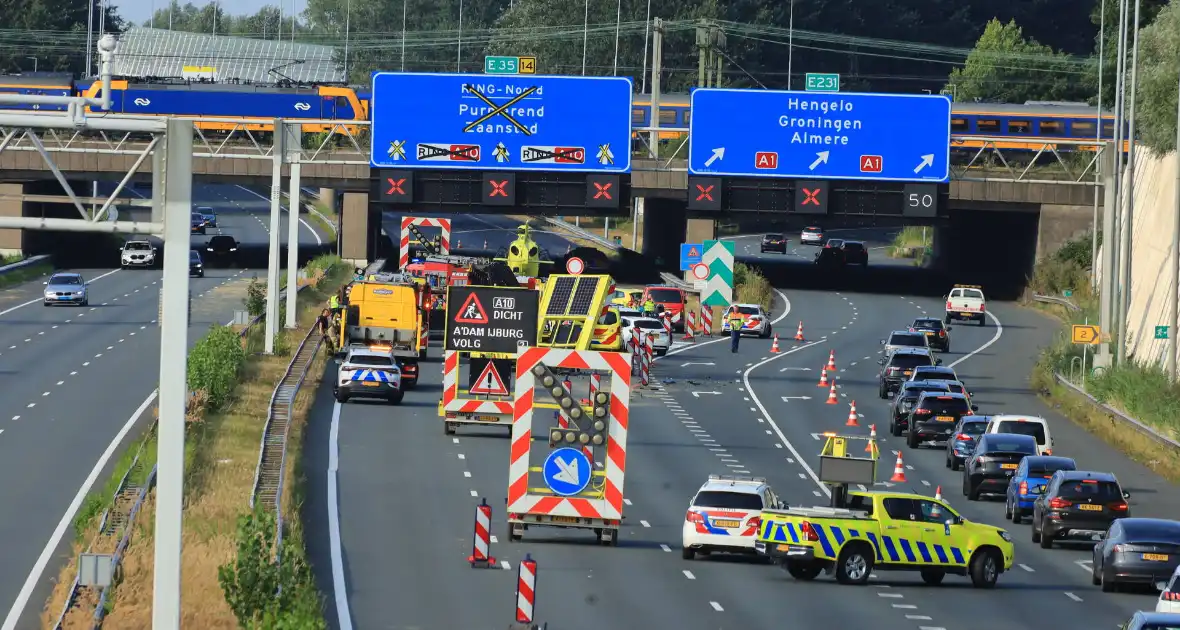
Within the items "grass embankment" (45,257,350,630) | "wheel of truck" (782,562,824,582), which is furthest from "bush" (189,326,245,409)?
"wheel of truck" (782,562,824,582)

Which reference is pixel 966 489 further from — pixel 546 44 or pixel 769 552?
pixel 546 44

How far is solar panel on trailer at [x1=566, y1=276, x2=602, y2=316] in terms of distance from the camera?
155 feet

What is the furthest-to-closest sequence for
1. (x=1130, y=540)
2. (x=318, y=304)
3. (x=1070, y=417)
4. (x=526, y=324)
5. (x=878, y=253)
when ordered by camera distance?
1. (x=878, y=253)
2. (x=318, y=304)
3. (x=1070, y=417)
4. (x=526, y=324)
5. (x=1130, y=540)

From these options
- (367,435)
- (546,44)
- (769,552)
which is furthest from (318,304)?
(546,44)

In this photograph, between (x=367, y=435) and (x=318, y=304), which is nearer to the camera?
(x=367, y=435)

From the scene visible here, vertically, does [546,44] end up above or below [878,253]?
above

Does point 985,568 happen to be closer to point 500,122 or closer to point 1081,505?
point 1081,505

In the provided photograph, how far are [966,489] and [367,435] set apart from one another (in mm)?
13541

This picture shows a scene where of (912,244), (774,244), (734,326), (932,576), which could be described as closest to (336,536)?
(932,576)

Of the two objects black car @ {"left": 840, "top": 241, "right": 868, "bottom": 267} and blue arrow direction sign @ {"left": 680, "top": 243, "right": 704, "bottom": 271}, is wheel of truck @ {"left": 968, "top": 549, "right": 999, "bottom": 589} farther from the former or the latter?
black car @ {"left": 840, "top": 241, "right": 868, "bottom": 267}

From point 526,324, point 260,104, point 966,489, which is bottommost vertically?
point 966,489

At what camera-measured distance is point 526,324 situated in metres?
44.2

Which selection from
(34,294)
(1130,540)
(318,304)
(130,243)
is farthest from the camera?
(130,243)

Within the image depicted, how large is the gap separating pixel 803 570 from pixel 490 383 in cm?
1570
